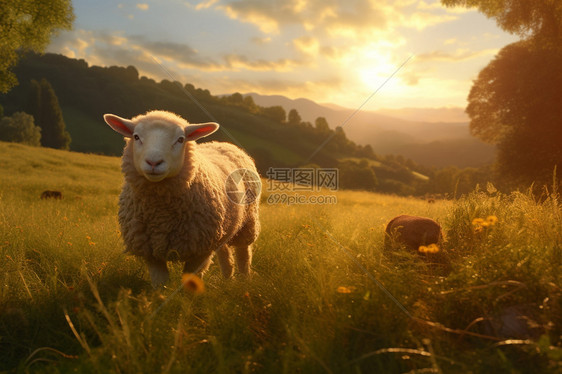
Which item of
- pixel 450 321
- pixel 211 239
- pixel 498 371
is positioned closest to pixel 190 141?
pixel 211 239

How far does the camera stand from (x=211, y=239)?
3895 millimetres

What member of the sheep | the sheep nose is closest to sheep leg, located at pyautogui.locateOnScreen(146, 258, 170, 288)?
the sheep

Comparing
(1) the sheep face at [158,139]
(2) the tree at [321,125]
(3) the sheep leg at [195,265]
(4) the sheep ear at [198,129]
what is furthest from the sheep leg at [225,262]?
(2) the tree at [321,125]

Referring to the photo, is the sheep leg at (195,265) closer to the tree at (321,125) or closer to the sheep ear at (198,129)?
the sheep ear at (198,129)

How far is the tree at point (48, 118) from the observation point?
50.8 meters

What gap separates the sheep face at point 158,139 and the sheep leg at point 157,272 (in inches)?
40.2

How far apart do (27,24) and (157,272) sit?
1478 cm

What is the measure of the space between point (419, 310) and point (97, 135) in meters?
70.0

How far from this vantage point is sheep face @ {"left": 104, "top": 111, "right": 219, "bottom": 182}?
3.41 meters

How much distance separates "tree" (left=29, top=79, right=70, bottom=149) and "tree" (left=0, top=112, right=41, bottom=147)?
5.86m

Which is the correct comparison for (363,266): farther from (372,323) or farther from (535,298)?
(535,298)

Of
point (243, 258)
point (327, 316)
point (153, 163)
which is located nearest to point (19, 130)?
point (243, 258)

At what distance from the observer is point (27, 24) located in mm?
13062

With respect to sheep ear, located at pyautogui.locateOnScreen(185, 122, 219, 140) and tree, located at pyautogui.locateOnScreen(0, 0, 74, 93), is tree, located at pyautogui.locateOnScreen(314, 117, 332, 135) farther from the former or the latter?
sheep ear, located at pyautogui.locateOnScreen(185, 122, 219, 140)
